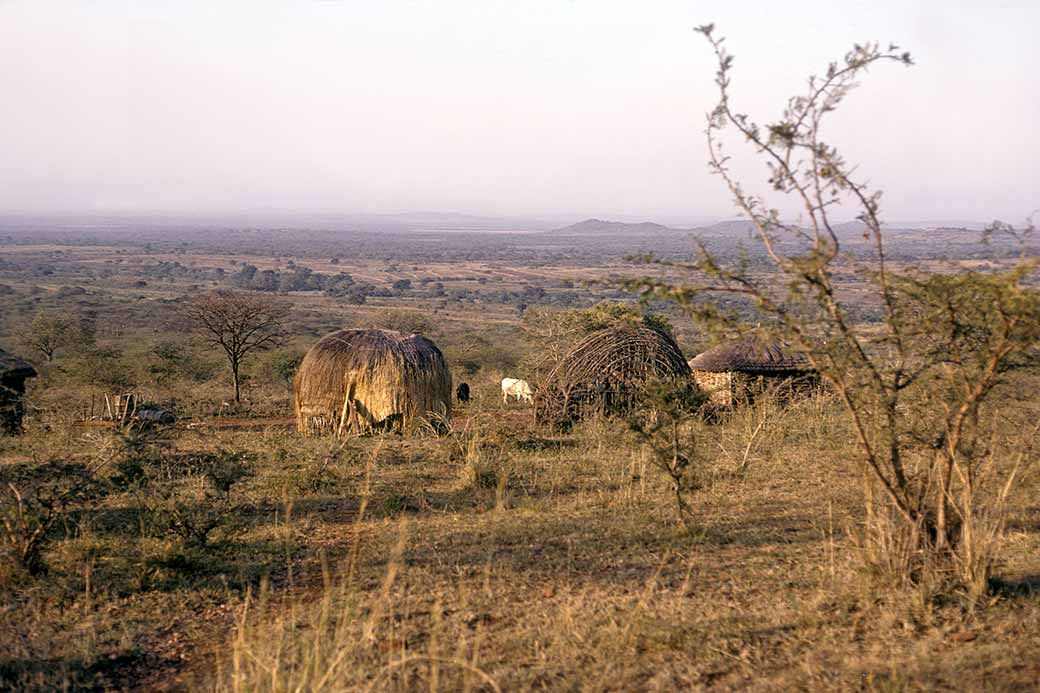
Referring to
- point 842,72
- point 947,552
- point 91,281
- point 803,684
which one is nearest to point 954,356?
point 947,552

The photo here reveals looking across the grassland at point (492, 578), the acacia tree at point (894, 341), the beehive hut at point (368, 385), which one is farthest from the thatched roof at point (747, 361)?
the acacia tree at point (894, 341)

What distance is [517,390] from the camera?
16.3m

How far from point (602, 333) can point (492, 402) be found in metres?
3.79

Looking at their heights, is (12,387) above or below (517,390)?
above

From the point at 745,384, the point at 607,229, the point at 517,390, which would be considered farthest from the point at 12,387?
the point at 607,229

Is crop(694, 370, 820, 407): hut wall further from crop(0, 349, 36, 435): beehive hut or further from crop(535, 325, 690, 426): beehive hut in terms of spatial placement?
crop(0, 349, 36, 435): beehive hut

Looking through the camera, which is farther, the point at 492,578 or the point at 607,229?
the point at 607,229

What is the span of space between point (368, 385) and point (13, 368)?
15.7 feet

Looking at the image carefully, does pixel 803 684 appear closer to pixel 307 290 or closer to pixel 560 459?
pixel 560 459

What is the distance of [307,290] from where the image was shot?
55.8 meters

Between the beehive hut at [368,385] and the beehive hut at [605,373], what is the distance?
1.44 metres

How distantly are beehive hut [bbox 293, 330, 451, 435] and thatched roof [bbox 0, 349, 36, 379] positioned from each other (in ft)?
12.0

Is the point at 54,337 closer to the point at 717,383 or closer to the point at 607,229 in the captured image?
the point at 717,383

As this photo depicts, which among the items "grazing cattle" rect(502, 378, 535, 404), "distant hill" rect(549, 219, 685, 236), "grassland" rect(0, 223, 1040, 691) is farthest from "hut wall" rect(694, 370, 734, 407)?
"distant hill" rect(549, 219, 685, 236)
